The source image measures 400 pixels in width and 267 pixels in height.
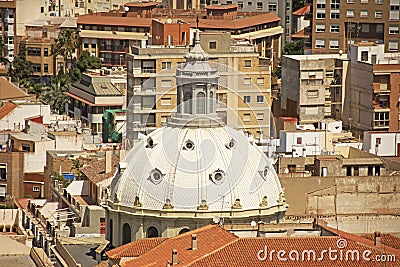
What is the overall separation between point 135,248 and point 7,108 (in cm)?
5993

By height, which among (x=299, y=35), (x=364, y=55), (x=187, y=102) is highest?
(x=187, y=102)

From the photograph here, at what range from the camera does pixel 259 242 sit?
7856 cm

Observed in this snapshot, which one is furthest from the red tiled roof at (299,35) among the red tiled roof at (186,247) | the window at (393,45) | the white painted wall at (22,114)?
the red tiled roof at (186,247)

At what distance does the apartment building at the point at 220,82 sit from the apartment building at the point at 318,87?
182 centimetres

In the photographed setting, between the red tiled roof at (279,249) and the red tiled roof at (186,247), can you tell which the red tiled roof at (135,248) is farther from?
the red tiled roof at (279,249)

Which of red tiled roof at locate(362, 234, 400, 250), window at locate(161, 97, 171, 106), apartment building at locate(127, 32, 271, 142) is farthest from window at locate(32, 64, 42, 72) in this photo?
red tiled roof at locate(362, 234, 400, 250)

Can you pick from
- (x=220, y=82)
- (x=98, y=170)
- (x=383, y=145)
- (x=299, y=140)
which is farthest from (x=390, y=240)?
(x=220, y=82)

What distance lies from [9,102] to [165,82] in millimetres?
19093

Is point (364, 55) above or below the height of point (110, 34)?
above

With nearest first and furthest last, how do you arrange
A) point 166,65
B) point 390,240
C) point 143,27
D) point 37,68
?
point 390,240, point 166,65, point 143,27, point 37,68

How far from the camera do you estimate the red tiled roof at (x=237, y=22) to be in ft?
584

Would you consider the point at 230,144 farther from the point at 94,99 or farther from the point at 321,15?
the point at 94,99

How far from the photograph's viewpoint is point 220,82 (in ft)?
402

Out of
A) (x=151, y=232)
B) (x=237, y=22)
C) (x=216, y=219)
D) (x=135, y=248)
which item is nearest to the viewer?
(x=135, y=248)
